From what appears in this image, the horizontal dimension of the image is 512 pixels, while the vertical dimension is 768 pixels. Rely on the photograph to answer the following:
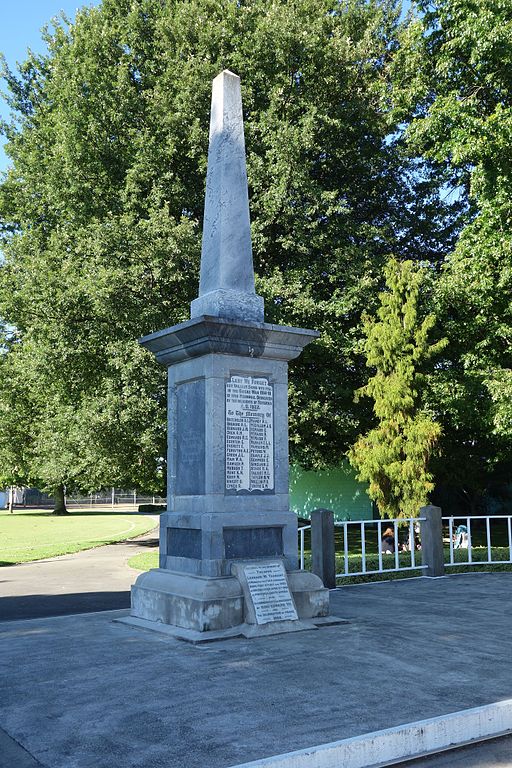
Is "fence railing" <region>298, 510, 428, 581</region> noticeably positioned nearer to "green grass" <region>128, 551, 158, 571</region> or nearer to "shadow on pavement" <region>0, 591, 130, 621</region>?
"shadow on pavement" <region>0, 591, 130, 621</region>

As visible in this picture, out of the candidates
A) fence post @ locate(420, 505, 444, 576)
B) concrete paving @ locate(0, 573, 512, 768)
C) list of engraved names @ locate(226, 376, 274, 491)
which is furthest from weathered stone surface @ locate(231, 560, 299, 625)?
fence post @ locate(420, 505, 444, 576)

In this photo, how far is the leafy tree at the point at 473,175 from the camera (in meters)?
16.8

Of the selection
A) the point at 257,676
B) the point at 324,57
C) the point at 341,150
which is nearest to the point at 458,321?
the point at 341,150

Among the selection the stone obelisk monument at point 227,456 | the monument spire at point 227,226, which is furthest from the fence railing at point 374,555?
the monument spire at point 227,226

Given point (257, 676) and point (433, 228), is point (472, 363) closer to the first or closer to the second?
point (433, 228)

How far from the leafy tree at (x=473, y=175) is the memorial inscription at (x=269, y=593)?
10.6 meters

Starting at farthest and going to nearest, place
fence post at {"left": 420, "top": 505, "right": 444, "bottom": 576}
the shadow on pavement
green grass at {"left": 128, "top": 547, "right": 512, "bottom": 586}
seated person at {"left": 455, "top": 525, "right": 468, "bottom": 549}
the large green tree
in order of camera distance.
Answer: seated person at {"left": 455, "top": 525, "right": 468, "bottom": 549}
the large green tree
green grass at {"left": 128, "top": 547, "right": 512, "bottom": 586}
fence post at {"left": 420, "top": 505, "right": 444, "bottom": 576}
the shadow on pavement

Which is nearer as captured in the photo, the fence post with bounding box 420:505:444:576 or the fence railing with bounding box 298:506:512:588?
the fence railing with bounding box 298:506:512:588

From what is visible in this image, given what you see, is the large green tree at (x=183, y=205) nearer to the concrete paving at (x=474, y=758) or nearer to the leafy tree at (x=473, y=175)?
the leafy tree at (x=473, y=175)

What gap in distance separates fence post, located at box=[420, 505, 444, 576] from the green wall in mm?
17509

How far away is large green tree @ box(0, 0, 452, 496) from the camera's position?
18531mm

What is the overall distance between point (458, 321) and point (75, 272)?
Result: 35.3 feet

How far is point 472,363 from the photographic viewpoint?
19141mm

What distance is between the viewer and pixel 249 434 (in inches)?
337
